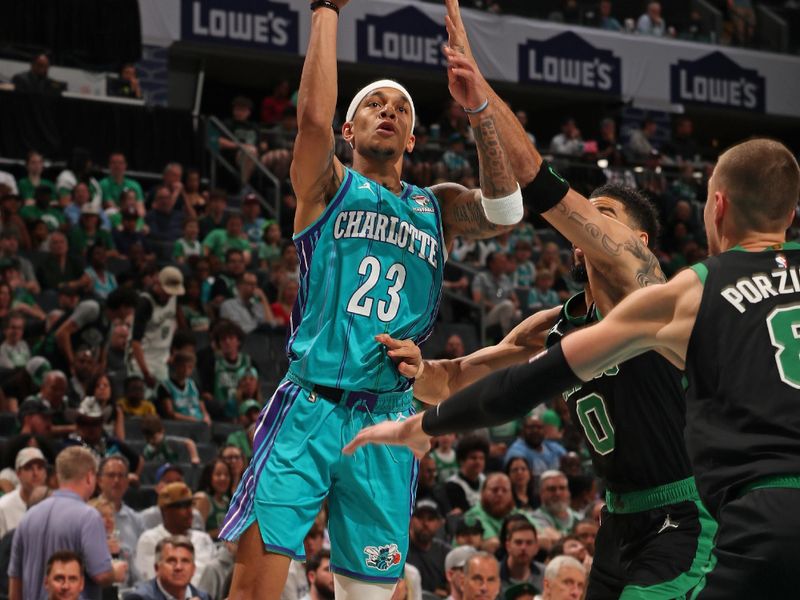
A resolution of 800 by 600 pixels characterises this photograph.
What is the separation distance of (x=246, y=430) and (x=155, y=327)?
2.00 m

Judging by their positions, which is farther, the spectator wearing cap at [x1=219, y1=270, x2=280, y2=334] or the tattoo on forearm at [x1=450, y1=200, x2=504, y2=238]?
the spectator wearing cap at [x1=219, y1=270, x2=280, y2=334]

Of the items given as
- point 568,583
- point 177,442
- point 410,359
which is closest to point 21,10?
point 177,442

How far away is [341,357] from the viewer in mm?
5289

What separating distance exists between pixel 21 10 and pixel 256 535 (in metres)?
15.8

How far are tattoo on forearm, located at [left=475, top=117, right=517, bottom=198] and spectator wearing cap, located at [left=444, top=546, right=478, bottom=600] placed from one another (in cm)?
487

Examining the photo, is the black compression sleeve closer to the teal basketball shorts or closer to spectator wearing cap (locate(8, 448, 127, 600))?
the teal basketball shorts

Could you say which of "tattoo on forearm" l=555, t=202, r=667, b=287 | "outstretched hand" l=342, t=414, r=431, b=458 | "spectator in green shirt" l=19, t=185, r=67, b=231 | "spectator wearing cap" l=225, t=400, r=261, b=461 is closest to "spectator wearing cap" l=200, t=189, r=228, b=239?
"spectator in green shirt" l=19, t=185, r=67, b=231

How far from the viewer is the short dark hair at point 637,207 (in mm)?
5277

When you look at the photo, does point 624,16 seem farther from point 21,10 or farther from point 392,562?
point 392,562

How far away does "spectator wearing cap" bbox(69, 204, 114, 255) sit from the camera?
15.4 meters

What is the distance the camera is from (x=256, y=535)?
16.6ft

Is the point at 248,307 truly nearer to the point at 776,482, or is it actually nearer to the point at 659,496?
the point at 659,496

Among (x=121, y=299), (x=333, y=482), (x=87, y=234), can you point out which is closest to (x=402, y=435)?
(x=333, y=482)

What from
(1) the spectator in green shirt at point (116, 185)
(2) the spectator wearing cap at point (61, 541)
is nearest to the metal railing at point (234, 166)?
(1) the spectator in green shirt at point (116, 185)
